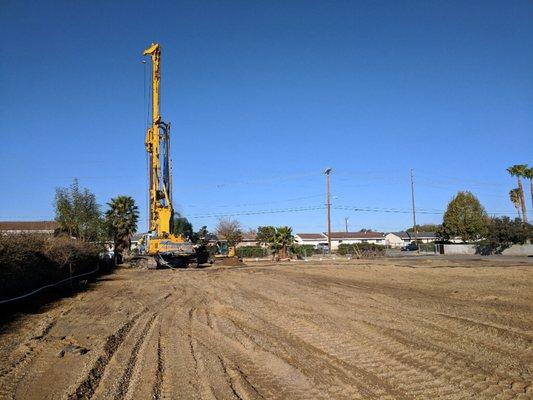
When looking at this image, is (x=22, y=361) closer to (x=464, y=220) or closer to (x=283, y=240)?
(x=283, y=240)

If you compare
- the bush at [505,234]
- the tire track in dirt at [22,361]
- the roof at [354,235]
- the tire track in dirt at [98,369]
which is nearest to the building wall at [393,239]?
the roof at [354,235]

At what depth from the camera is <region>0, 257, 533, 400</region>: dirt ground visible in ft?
19.8

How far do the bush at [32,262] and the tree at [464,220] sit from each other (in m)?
62.2

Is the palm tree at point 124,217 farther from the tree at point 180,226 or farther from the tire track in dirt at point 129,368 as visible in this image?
the tire track in dirt at point 129,368

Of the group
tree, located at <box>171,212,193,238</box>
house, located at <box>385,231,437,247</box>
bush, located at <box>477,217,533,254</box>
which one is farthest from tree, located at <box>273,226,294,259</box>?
house, located at <box>385,231,437,247</box>

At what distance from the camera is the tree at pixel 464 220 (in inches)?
2899

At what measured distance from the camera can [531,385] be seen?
5891 mm

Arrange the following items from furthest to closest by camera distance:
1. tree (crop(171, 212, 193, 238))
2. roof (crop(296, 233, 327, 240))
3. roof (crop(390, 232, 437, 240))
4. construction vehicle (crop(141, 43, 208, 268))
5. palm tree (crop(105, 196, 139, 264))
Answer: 1. roof (crop(296, 233, 327, 240))
2. roof (crop(390, 232, 437, 240))
3. palm tree (crop(105, 196, 139, 264))
4. tree (crop(171, 212, 193, 238))
5. construction vehicle (crop(141, 43, 208, 268))

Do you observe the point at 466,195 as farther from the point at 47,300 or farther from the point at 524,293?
the point at 47,300

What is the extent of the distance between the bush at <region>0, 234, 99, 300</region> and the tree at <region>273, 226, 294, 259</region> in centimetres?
3701

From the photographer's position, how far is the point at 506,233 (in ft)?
201

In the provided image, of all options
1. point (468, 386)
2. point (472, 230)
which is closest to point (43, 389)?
point (468, 386)

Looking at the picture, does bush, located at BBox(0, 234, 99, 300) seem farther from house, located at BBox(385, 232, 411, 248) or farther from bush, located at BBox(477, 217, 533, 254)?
house, located at BBox(385, 232, 411, 248)

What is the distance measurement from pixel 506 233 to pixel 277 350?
61099mm
